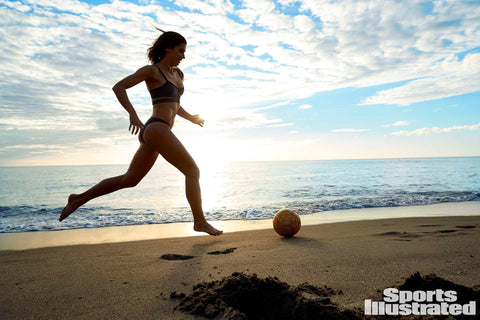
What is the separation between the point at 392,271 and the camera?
2.90m

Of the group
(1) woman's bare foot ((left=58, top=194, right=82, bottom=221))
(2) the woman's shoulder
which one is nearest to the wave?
(1) woman's bare foot ((left=58, top=194, right=82, bottom=221))

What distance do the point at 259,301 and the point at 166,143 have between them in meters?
2.11

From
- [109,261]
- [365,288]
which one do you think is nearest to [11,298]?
[109,261]

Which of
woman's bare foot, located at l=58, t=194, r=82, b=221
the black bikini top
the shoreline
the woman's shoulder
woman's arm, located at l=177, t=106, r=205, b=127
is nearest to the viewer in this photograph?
the black bikini top

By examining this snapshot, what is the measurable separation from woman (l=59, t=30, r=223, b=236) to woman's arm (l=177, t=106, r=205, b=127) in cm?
44

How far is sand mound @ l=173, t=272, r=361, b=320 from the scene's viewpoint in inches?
74.7

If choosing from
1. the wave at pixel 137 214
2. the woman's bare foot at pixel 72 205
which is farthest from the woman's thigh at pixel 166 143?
the wave at pixel 137 214

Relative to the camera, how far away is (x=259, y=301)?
2148mm

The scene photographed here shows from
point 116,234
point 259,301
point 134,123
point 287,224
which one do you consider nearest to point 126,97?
point 134,123

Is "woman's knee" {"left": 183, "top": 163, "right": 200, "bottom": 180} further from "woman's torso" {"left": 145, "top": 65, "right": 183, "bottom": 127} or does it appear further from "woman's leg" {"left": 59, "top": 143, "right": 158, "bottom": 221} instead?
"woman's torso" {"left": 145, "top": 65, "right": 183, "bottom": 127}

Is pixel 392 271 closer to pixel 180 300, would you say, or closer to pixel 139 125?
pixel 180 300

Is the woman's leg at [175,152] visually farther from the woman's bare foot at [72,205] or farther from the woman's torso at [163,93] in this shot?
the woman's bare foot at [72,205]

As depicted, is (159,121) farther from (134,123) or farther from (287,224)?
(287,224)

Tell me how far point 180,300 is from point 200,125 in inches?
116
